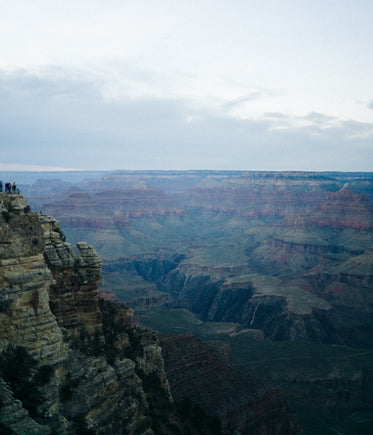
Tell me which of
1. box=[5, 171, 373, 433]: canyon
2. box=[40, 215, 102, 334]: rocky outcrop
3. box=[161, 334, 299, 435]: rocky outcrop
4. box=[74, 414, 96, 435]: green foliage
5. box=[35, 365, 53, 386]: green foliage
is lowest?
box=[5, 171, 373, 433]: canyon

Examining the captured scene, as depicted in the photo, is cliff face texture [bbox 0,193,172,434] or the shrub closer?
the shrub

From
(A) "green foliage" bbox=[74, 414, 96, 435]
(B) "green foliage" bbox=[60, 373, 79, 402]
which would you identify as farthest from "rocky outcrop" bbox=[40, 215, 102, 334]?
(A) "green foliage" bbox=[74, 414, 96, 435]

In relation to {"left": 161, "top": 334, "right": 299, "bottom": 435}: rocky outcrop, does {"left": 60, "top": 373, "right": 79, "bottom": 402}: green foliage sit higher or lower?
higher

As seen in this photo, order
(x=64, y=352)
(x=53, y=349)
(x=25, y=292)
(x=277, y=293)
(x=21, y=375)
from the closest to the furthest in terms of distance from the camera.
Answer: (x=21, y=375), (x=25, y=292), (x=53, y=349), (x=64, y=352), (x=277, y=293)

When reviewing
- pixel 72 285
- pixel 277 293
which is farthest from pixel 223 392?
pixel 277 293

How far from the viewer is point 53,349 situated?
63.0ft

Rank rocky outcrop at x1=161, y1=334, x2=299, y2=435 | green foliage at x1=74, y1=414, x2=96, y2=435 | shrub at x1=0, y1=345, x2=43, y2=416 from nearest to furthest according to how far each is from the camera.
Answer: shrub at x1=0, y1=345, x2=43, y2=416, green foliage at x1=74, y1=414, x2=96, y2=435, rocky outcrop at x1=161, y1=334, x2=299, y2=435

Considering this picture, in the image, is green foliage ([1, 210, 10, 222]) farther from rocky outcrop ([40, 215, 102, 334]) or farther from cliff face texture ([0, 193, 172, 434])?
rocky outcrop ([40, 215, 102, 334])

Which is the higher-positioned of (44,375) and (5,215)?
(5,215)

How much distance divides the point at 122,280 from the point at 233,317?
34.7m

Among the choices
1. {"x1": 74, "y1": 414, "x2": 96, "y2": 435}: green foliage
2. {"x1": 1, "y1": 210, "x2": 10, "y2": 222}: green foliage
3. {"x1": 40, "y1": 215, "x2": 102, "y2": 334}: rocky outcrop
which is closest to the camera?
{"x1": 74, "y1": 414, "x2": 96, "y2": 435}: green foliage

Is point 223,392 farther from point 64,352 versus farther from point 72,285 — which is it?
point 64,352

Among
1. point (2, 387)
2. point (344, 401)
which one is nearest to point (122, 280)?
point (344, 401)

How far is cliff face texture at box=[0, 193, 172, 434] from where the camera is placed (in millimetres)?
17156
